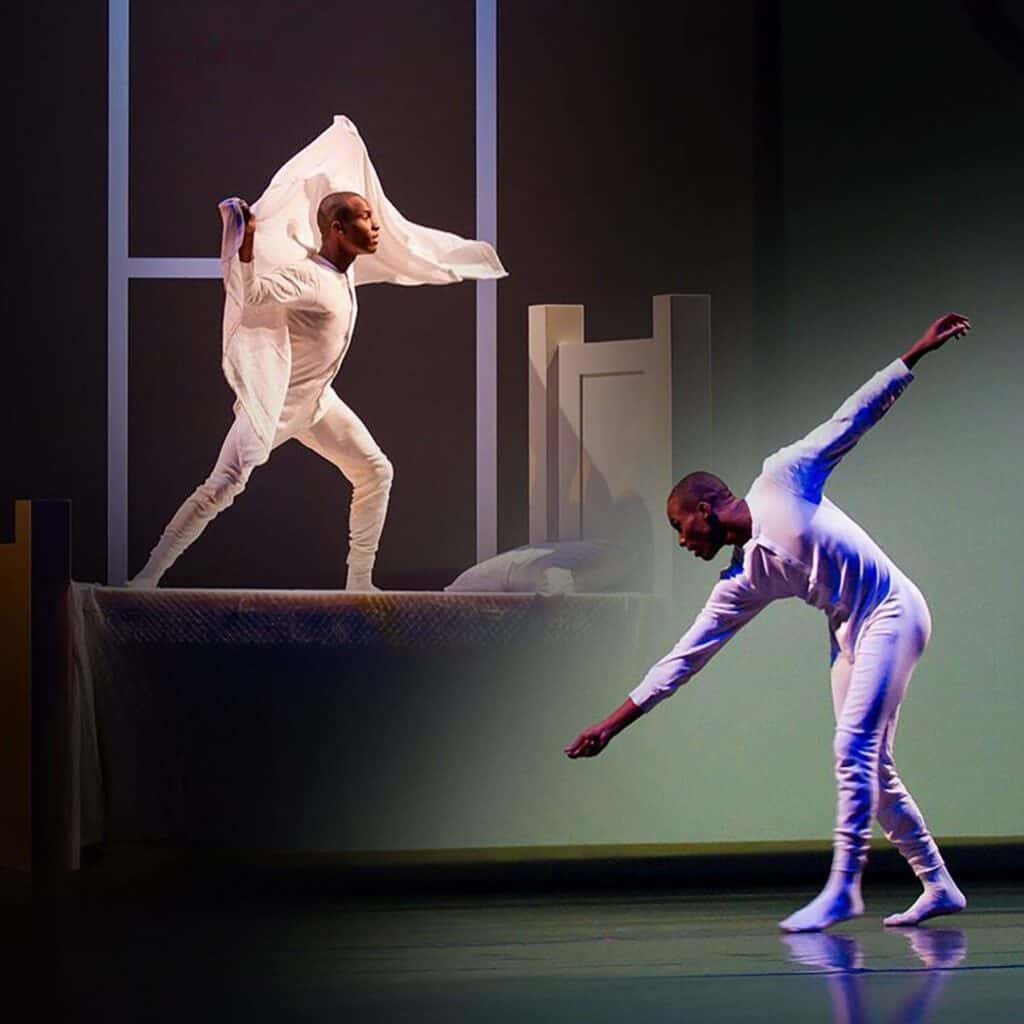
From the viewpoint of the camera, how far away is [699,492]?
4.57m

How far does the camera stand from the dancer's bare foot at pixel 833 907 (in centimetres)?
450

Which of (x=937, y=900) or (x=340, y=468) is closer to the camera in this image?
(x=937, y=900)

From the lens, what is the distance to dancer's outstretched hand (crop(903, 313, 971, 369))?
450 centimetres

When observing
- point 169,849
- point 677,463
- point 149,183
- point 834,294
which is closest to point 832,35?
point 834,294

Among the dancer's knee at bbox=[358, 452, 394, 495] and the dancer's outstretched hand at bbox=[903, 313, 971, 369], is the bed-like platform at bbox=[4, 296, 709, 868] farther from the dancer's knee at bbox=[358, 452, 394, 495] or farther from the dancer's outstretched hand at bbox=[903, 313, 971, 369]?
the dancer's outstretched hand at bbox=[903, 313, 971, 369]

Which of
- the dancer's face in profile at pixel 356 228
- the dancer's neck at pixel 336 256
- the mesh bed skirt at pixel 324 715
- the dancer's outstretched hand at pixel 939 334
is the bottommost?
the mesh bed skirt at pixel 324 715

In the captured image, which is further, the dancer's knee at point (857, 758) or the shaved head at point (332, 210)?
the shaved head at point (332, 210)

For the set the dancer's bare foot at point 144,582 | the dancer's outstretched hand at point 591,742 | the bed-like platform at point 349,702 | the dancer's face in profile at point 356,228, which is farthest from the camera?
the dancer's face in profile at point 356,228

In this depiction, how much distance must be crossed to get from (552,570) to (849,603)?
1.25 m

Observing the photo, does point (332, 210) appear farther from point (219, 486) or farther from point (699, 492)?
point (699, 492)

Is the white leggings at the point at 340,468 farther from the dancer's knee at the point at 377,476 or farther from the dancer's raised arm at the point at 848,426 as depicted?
the dancer's raised arm at the point at 848,426

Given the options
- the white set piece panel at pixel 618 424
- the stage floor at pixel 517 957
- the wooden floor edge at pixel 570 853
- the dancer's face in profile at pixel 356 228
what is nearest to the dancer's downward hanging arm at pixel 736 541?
the stage floor at pixel 517 957

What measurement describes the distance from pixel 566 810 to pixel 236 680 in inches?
33.3

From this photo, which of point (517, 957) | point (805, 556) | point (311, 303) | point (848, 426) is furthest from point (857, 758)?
point (311, 303)
